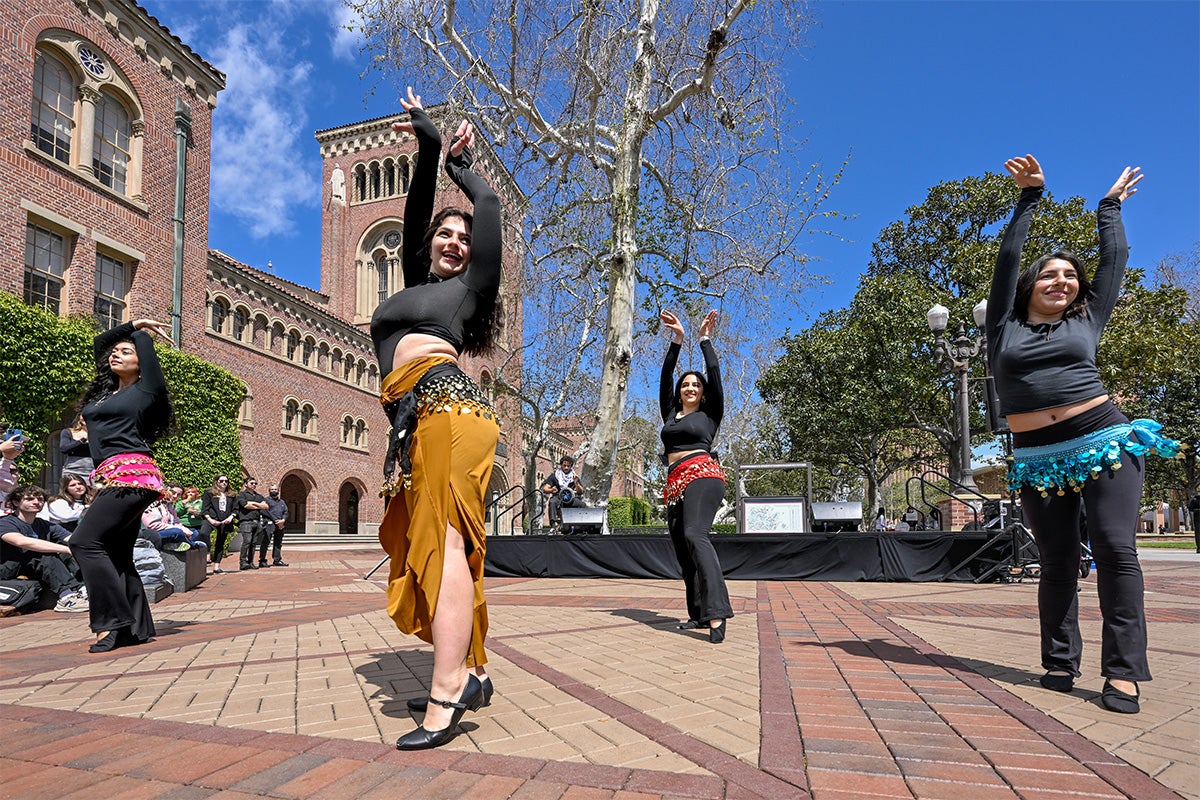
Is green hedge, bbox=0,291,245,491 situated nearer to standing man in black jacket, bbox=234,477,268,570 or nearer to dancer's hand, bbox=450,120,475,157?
standing man in black jacket, bbox=234,477,268,570

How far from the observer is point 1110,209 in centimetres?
318

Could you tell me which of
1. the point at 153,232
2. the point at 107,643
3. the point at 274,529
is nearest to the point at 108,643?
the point at 107,643

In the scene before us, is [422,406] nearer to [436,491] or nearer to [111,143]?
[436,491]

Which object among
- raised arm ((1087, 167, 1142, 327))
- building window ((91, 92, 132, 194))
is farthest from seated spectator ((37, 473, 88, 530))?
building window ((91, 92, 132, 194))

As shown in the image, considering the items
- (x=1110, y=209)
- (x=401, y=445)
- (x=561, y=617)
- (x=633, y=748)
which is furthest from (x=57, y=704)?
(x=1110, y=209)

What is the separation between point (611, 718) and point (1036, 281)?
8.62 feet

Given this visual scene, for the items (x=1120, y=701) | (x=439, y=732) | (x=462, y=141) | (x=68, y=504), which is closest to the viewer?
(x=439, y=732)

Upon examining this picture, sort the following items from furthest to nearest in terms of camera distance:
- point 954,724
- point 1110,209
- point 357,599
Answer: point 357,599, point 1110,209, point 954,724

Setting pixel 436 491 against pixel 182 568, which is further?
pixel 182 568

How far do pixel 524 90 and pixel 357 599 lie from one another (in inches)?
385

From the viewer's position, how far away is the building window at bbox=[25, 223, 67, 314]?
1521cm

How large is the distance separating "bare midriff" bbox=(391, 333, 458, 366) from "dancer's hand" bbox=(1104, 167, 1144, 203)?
304 cm

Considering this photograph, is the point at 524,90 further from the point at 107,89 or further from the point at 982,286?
the point at 982,286

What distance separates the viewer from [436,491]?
94.2 inches
